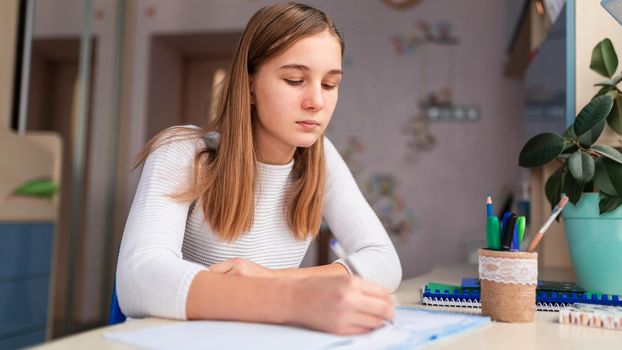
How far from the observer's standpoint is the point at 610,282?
906 millimetres

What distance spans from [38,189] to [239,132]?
5.64ft

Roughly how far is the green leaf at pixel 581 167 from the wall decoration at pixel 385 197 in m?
2.20

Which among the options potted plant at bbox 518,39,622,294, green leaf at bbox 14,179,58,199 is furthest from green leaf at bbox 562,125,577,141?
green leaf at bbox 14,179,58,199

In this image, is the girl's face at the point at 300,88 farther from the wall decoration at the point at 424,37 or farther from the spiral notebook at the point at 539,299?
the wall decoration at the point at 424,37

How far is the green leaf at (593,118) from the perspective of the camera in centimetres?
95

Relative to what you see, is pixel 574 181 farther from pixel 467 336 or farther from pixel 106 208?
pixel 106 208

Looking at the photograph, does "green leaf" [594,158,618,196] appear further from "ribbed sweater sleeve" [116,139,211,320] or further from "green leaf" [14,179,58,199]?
"green leaf" [14,179,58,199]

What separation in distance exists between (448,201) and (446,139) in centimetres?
35

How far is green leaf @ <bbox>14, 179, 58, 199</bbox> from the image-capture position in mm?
2238

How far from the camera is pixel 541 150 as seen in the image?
0.98m

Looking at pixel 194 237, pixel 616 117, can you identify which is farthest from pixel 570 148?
pixel 194 237

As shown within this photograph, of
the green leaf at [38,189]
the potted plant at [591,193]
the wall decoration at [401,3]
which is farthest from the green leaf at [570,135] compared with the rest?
the wall decoration at [401,3]

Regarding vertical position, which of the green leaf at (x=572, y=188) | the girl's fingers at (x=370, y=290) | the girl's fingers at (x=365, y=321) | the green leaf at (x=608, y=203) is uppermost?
the green leaf at (x=572, y=188)

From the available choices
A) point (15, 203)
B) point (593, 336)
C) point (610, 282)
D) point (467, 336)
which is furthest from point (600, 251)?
point (15, 203)
